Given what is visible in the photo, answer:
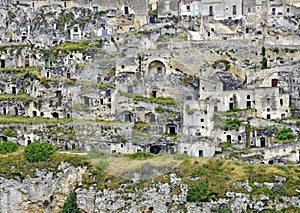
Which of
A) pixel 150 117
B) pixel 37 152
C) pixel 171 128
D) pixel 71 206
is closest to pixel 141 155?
pixel 171 128

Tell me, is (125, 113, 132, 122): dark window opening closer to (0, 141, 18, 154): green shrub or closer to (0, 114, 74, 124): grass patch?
(0, 114, 74, 124): grass patch

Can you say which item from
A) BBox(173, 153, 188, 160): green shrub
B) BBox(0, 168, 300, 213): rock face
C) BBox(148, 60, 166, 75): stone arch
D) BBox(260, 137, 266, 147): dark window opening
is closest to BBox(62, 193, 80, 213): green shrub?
BBox(0, 168, 300, 213): rock face

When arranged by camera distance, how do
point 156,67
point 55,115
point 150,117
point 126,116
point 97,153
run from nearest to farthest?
point 97,153, point 150,117, point 126,116, point 55,115, point 156,67

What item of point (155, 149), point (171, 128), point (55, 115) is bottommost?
point (155, 149)

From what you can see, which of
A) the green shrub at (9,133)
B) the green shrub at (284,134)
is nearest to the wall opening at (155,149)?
the green shrub at (284,134)

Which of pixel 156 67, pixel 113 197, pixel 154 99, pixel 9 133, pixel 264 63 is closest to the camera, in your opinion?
pixel 113 197

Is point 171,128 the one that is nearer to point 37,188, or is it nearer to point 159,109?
point 159,109

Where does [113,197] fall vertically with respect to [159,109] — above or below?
below

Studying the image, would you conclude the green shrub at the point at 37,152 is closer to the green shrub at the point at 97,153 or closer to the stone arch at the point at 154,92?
the green shrub at the point at 97,153
